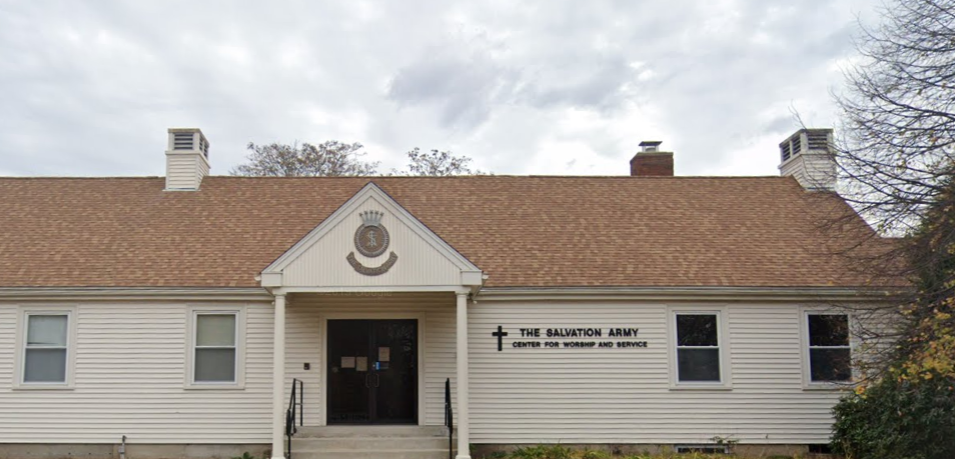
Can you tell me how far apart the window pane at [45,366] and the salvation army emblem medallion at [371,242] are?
19.6 ft

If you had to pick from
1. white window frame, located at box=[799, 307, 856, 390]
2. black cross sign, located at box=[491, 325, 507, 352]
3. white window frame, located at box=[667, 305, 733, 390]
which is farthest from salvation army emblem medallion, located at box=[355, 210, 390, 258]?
white window frame, located at box=[799, 307, 856, 390]

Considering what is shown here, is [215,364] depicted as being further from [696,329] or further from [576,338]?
[696,329]

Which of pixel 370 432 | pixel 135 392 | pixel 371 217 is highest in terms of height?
pixel 371 217

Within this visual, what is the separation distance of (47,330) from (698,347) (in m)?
11.9

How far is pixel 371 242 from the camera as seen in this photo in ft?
45.2

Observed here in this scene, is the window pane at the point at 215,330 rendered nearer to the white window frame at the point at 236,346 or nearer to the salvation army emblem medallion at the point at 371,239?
the white window frame at the point at 236,346

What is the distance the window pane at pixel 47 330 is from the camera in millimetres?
15266

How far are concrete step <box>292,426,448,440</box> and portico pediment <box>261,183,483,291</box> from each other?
290 cm

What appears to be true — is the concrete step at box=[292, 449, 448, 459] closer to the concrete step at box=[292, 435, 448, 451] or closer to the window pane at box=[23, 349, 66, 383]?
the concrete step at box=[292, 435, 448, 451]

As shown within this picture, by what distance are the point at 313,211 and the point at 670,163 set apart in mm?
9612

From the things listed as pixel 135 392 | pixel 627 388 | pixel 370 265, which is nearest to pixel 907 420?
pixel 627 388

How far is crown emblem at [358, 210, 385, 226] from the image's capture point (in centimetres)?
1384

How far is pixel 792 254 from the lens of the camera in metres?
16.4

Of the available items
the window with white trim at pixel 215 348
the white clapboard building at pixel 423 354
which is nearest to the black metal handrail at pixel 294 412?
the white clapboard building at pixel 423 354
